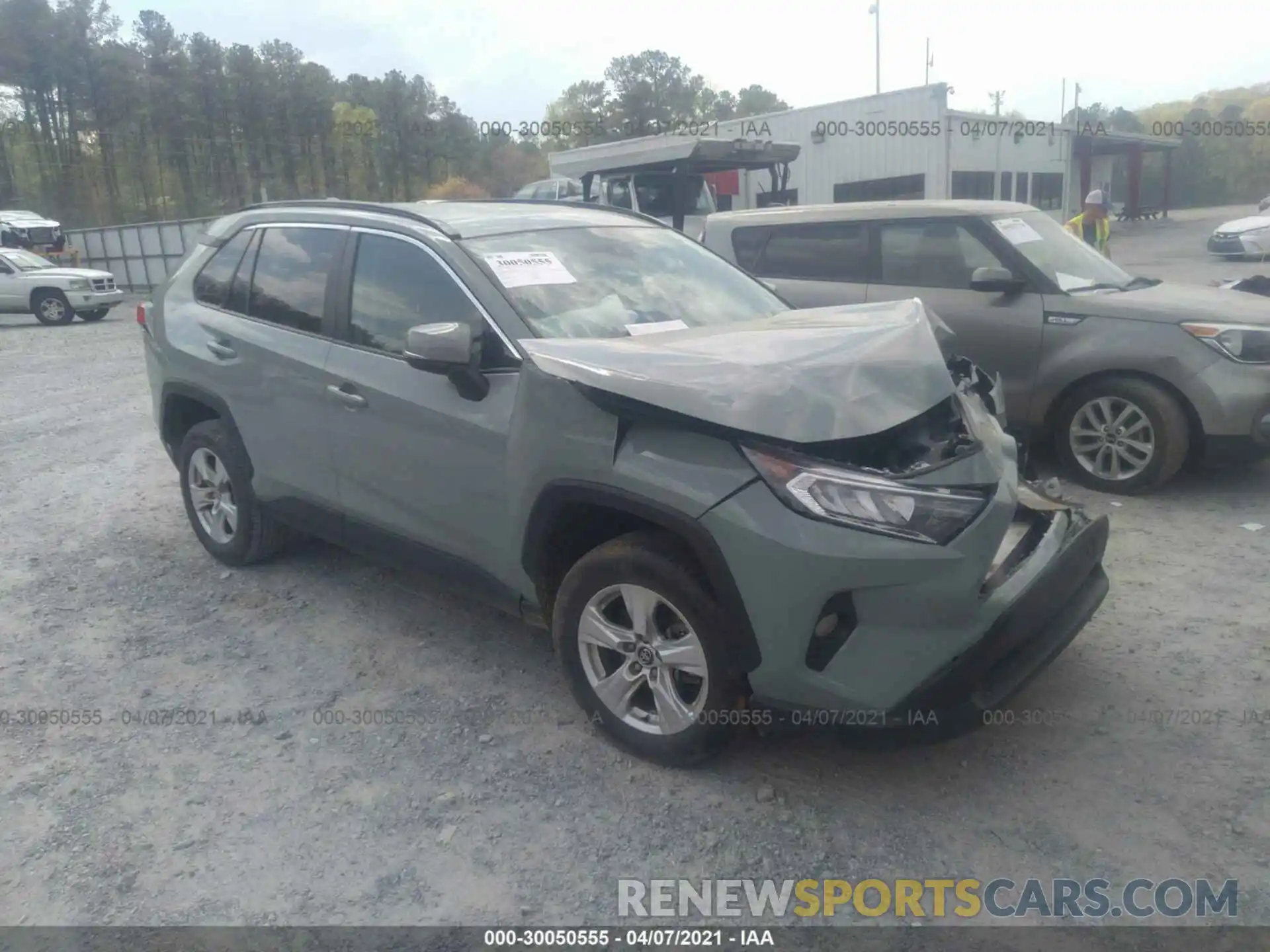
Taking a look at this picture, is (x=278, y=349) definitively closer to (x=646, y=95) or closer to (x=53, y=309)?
(x=53, y=309)

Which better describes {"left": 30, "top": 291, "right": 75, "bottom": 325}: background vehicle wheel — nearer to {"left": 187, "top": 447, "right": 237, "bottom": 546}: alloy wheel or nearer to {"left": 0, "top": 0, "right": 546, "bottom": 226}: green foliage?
{"left": 0, "top": 0, "right": 546, "bottom": 226}: green foliage

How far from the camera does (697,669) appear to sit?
10.3 feet

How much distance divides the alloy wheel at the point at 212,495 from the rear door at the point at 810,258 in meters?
3.73

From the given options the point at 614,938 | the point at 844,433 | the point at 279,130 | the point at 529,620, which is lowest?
the point at 614,938

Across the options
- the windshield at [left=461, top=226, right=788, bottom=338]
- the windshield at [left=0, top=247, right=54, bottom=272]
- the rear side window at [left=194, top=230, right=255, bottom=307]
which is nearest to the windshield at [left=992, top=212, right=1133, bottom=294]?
the windshield at [left=461, top=226, right=788, bottom=338]

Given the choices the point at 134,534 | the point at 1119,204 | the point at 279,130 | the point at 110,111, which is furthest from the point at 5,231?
the point at 1119,204

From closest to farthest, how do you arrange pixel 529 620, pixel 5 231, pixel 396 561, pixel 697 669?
pixel 697 669
pixel 529 620
pixel 396 561
pixel 5 231

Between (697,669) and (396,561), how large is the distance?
5.22 feet

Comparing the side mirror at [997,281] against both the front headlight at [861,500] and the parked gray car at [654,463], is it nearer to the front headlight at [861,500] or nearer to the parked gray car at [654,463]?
the parked gray car at [654,463]

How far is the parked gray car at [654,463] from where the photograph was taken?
2.88m

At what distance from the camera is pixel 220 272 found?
5070 millimetres

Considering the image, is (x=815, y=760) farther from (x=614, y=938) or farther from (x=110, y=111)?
(x=110, y=111)

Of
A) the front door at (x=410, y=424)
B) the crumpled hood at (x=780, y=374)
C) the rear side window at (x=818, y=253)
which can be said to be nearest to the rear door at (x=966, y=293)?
the rear side window at (x=818, y=253)

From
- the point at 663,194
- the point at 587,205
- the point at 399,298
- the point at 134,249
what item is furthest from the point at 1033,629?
the point at 134,249
